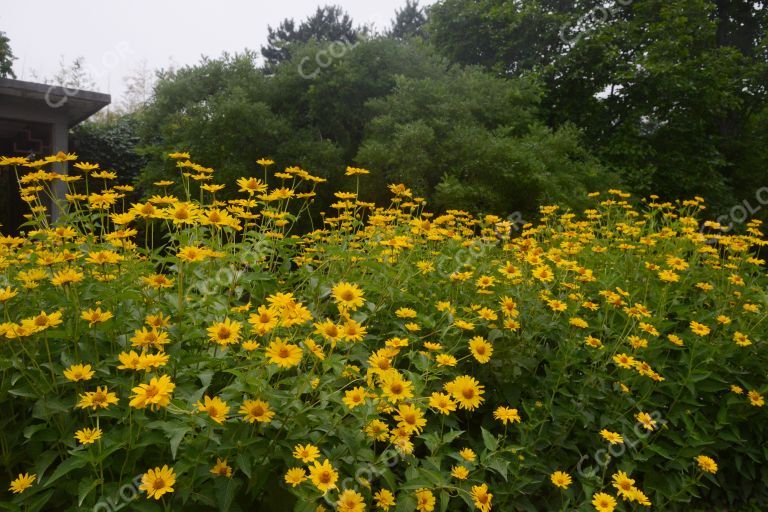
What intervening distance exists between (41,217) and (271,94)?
26.0 feet

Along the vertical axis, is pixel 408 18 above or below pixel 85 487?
above

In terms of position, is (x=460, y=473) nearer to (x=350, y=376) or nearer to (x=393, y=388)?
(x=393, y=388)

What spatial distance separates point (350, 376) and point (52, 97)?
275 inches

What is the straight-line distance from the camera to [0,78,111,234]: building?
6668 millimetres

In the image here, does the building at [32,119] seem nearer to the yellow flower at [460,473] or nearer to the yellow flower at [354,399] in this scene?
the yellow flower at [354,399]

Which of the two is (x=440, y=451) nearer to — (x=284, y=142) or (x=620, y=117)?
Result: (x=284, y=142)

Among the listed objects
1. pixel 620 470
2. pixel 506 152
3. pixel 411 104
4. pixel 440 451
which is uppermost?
pixel 411 104

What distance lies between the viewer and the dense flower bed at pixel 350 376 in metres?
1.39

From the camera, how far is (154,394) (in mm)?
1262

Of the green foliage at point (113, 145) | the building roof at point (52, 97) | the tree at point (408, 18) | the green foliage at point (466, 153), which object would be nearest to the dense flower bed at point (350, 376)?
the green foliage at point (466, 153)

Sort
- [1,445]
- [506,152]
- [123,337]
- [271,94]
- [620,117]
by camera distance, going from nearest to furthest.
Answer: [1,445]
[123,337]
[506,152]
[271,94]
[620,117]

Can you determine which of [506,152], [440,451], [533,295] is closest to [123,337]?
[440,451]

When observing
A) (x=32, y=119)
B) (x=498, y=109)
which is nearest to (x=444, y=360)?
(x=32, y=119)

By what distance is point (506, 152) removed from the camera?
7.21 metres
